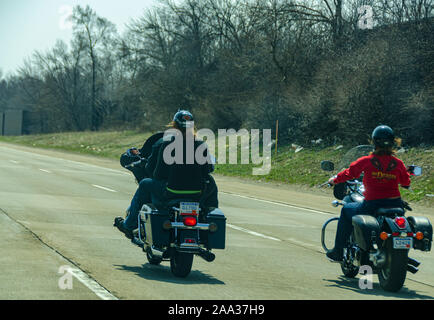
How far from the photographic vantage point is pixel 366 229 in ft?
23.0

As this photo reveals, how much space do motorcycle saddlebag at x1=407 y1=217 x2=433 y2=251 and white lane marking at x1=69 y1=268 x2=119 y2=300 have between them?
3.11m

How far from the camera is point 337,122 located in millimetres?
30422

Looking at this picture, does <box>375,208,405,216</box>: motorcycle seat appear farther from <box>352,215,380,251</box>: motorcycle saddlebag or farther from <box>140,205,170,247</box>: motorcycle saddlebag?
<box>140,205,170,247</box>: motorcycle saddlebag

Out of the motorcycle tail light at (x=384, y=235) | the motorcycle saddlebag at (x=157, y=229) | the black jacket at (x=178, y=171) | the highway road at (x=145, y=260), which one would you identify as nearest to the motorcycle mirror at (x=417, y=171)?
the motorcycle tail light at (x=384, y=235)

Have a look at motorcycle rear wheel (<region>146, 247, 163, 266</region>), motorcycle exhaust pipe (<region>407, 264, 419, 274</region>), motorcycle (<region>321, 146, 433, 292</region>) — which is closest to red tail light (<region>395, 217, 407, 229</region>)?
motorcycle (<region>321, 146, 433, 292</region>)

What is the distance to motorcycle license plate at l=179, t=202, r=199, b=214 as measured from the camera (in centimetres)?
714

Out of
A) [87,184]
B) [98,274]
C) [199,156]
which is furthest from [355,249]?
[87,184]

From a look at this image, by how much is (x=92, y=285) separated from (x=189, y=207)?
1309mm

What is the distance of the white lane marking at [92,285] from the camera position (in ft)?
20.0

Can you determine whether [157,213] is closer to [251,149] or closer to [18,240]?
[18,240]

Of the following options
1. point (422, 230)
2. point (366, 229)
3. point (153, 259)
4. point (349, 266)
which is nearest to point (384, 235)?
point (366, 229)

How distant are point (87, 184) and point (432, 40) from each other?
48.1ft

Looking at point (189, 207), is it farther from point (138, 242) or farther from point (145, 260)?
point (145, 260)

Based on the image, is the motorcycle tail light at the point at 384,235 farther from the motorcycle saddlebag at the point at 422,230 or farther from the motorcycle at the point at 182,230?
the motorcycle at the point at 182,230
